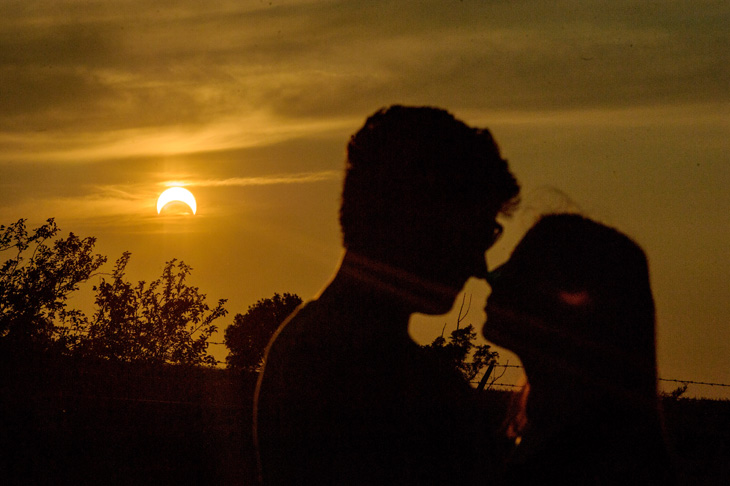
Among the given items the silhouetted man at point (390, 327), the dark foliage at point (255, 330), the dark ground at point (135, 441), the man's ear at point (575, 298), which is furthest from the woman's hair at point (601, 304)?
the dark foliage at point (255, 330)

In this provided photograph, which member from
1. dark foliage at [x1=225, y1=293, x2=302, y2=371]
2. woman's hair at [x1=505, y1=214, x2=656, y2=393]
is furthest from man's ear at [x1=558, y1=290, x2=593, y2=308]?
dark foliage at [x1=225, y1=293, x2=302, y2=371]

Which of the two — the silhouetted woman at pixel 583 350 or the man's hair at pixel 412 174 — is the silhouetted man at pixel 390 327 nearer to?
the man's hair at pixel 412 174

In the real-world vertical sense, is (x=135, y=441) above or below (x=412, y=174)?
above

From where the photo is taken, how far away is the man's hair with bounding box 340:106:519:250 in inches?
Answer: 72.9

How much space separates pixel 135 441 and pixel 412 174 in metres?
19.8

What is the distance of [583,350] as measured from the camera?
2174mm

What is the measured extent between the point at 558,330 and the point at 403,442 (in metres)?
0.71

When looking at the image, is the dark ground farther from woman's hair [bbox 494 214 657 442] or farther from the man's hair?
the man's hair

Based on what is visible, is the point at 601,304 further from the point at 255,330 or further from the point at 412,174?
the point at 255,330

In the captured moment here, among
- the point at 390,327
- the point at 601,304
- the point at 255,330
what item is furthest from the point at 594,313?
the point at 255,330

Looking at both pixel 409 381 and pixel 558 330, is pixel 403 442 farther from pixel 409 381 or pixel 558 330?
pixel 558 330

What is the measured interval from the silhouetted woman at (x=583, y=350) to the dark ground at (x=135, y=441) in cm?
1628

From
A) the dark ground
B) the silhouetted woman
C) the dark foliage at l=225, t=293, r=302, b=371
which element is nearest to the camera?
the silhouetted woman

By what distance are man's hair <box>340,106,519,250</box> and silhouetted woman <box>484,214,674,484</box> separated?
41 centimetres
